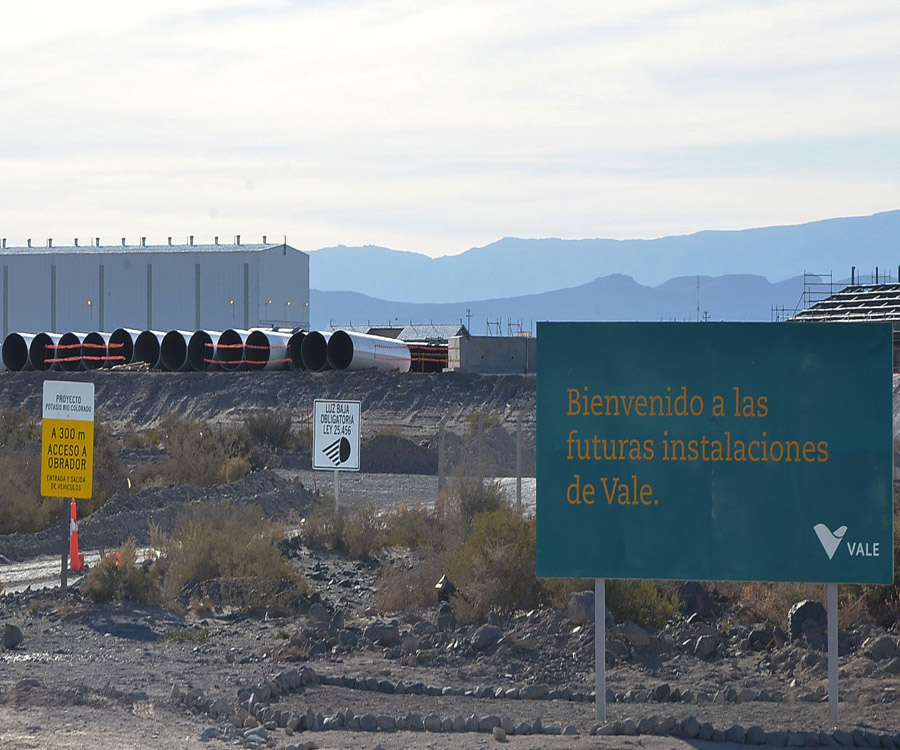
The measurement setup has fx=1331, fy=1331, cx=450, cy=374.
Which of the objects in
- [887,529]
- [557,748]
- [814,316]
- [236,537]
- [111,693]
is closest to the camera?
[557,748]

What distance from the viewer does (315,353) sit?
187 feet

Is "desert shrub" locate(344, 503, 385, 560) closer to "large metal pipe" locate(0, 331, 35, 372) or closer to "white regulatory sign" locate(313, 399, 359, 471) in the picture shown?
"white regulatory sign" locate(313, 399, 359, 471)

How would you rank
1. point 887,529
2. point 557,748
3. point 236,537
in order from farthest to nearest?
point 236,537 < point 887,529 < point 557,748

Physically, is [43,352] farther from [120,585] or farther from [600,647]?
[600,647]

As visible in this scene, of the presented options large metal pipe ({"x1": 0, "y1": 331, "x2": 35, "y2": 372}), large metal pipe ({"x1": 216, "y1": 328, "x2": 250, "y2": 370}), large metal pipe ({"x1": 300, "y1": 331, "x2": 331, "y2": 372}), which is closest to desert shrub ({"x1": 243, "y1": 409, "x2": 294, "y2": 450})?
large metal pipe ({"x1": 300, "y1": 331, "x2": 331, "y2": 372})

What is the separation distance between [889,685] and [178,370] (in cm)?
5244

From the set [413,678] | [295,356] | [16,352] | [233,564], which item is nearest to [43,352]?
[16,352]

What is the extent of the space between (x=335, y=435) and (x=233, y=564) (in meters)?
7.38

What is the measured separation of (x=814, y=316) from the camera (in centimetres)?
7412

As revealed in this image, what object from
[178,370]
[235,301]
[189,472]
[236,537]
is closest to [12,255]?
[235,301]

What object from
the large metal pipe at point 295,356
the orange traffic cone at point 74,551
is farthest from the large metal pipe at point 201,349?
the orange traffic cone at point 74,551

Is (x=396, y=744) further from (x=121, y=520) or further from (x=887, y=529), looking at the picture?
(x=121, y=520)

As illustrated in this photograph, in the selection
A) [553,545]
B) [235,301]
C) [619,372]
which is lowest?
[553,545]

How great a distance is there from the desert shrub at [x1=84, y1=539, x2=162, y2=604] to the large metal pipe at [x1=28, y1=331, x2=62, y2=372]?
4901 cm
